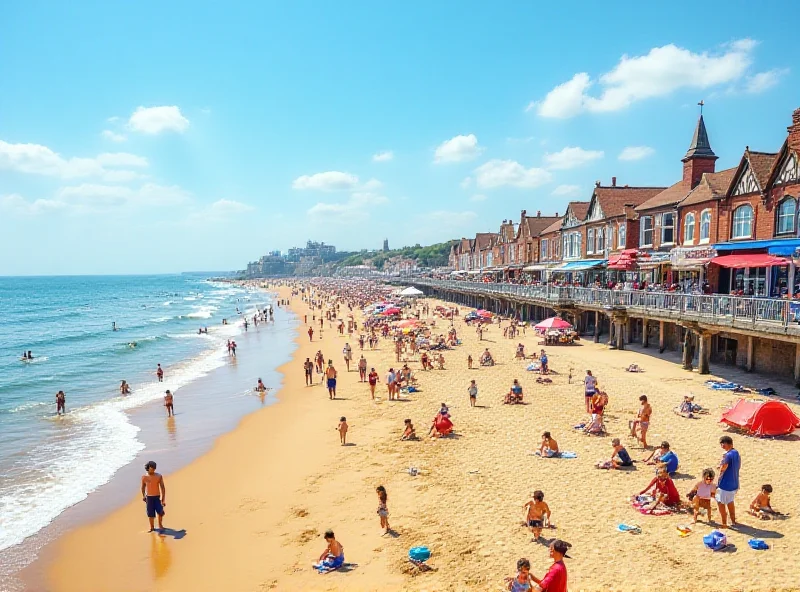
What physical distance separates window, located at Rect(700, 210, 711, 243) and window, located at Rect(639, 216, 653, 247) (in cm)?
434

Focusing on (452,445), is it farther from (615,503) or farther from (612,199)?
(612,199)

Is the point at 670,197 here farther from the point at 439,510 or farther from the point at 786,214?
the point at 439,510

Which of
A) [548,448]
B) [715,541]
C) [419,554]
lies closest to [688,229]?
[548,448]

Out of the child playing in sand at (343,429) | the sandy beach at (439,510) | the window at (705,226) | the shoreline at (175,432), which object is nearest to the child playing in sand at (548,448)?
the sandy beach at (439,510)

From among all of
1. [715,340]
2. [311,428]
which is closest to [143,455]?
[311,428]

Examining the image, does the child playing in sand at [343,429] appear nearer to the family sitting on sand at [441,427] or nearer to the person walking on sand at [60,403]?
the family sitting on sand at [441,427]

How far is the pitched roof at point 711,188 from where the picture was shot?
22.2 m

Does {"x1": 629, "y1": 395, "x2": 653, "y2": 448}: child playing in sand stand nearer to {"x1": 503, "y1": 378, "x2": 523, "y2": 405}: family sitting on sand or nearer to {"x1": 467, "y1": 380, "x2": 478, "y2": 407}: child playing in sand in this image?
{"x1": 503, "y1": 378, "x2": 523, "y2": 405}: family sitting on sand

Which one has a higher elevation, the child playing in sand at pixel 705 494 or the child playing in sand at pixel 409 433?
the child playing in sand at pixel 705 494

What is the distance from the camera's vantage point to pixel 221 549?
9.63 metres

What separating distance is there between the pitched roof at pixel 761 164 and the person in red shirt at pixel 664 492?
14905 millimetres

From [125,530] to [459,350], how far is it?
64.8 feet

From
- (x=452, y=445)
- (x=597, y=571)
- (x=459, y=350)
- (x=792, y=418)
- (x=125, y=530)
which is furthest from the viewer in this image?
(x=459, y=350)

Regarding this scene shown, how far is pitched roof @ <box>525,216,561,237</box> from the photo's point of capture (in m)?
48.8
